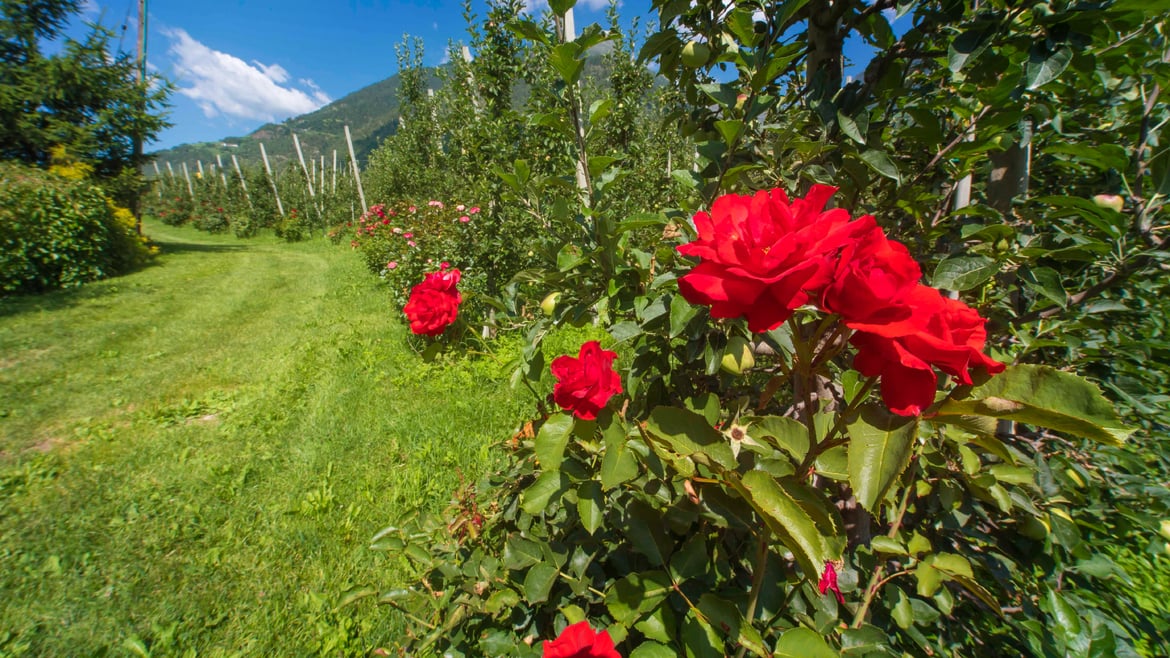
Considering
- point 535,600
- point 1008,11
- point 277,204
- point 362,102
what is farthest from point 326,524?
point 362,102

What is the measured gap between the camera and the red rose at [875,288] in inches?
16.4

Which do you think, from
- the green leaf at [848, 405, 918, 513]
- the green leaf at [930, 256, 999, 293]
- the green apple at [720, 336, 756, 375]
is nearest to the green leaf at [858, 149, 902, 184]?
the green leaf at [930, 256, 999, 293]

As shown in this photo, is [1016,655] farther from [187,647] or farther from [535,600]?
[187,647]

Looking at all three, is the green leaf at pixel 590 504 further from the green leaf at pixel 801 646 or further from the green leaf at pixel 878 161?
the green leaf at pixel 878 161

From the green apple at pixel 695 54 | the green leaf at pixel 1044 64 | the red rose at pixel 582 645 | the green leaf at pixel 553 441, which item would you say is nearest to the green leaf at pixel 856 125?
the green leaf at pixel 1044 64

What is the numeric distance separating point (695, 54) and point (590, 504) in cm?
92

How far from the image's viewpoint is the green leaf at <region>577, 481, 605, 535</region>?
84 cm

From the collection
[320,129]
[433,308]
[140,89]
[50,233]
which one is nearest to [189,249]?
[140,89]

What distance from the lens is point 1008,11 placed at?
2.36 ft

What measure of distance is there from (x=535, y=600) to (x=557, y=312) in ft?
2.00

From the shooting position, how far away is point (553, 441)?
854 millimetres

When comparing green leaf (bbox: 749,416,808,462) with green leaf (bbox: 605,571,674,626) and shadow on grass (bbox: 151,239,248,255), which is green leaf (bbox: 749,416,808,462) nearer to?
green leaf (bbox: 605,571,674,626)

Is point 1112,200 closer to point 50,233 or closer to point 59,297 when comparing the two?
point 59,297

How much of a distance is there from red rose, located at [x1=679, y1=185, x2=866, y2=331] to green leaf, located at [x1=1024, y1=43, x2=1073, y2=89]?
1.50 feet
